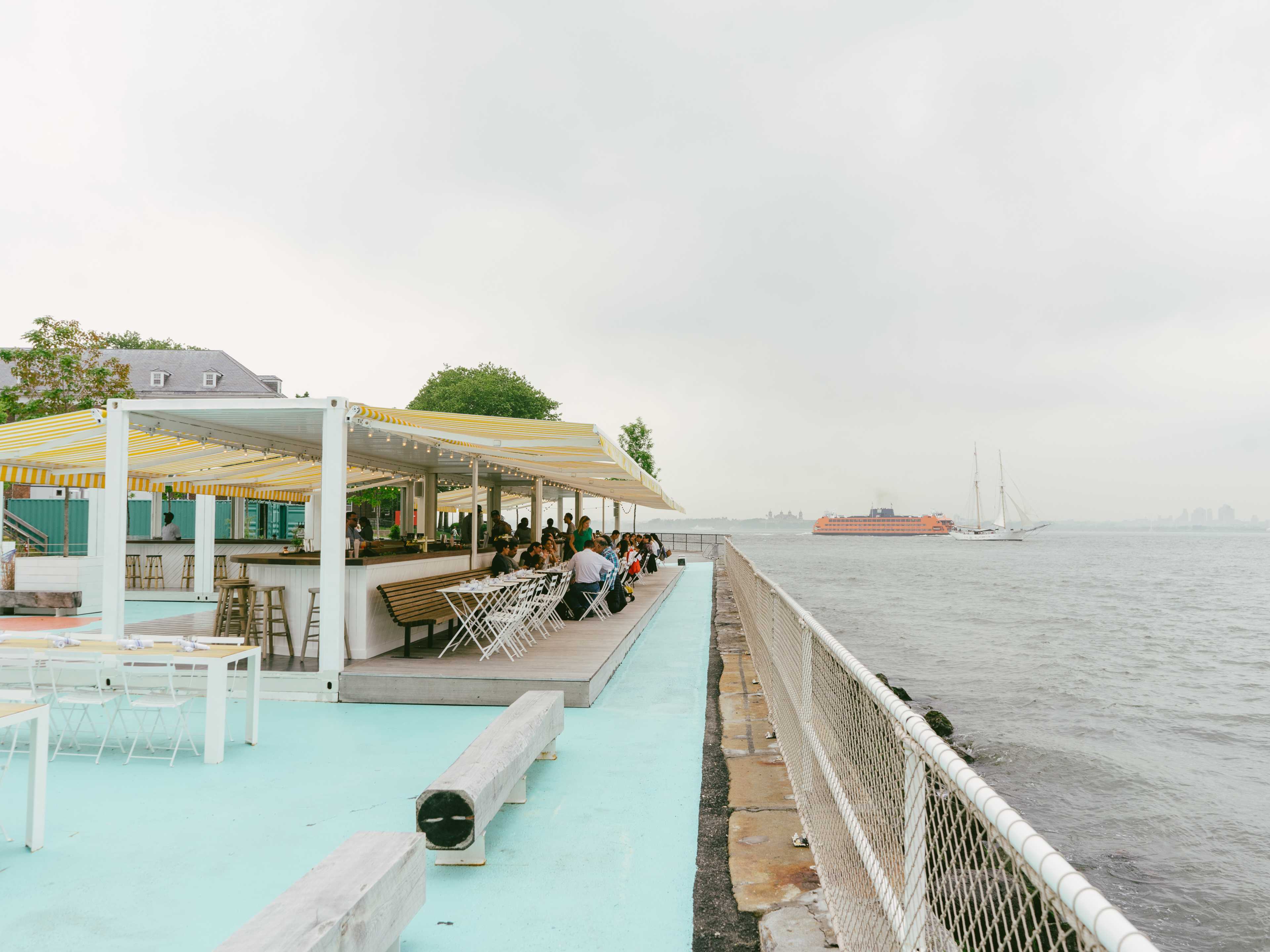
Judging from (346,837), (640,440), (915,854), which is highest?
(640,440)

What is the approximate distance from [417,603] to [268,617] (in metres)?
1.32

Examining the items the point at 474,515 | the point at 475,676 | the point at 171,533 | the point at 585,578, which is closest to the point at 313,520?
the point at 171,533

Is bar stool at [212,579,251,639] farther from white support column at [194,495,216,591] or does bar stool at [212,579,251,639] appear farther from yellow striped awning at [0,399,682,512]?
white support column at [194,495,216,591]

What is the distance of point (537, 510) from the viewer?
653 inches

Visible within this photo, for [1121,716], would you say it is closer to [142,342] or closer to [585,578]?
[585,578]

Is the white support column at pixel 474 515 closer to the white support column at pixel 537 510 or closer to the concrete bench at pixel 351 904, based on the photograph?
the white support column at pixel 537 510

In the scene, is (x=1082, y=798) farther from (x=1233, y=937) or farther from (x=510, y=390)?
(x=510, y=390)

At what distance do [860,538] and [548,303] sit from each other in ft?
426

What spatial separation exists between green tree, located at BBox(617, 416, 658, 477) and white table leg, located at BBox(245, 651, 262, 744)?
37414mm

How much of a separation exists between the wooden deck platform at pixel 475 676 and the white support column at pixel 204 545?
7.37 metres

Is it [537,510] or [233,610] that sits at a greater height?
[537,510]

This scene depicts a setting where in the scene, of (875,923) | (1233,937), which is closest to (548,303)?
(1233,937)

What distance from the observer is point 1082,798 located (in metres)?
8.78

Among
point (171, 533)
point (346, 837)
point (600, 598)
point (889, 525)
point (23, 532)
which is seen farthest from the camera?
point (889, 525)
